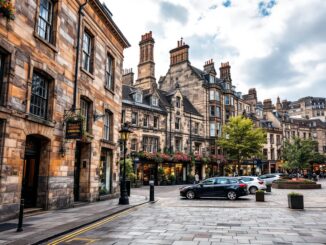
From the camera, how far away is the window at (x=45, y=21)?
11.6 m

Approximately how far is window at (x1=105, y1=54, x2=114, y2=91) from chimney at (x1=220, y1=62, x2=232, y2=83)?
1343 inches

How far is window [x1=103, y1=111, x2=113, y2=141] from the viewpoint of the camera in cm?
1792

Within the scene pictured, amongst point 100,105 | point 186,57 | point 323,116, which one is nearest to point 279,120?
point 186,57

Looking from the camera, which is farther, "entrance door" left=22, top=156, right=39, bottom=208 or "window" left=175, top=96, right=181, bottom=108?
"window" left=175, top=96, right=181, bottom=108

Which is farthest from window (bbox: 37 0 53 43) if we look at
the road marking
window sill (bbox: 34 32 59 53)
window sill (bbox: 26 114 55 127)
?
the road marking

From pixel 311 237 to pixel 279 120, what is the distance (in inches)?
2368

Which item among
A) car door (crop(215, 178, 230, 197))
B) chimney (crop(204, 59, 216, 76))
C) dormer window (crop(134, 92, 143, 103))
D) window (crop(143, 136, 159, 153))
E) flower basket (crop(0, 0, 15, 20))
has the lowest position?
car door (crop(215, 178, 230, 197))

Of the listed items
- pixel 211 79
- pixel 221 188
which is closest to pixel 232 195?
pixel 221 188

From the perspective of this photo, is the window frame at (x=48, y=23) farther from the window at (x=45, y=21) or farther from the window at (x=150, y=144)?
the window at (x=150, y=144)

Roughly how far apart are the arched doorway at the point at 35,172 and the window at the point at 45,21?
13.9 ft

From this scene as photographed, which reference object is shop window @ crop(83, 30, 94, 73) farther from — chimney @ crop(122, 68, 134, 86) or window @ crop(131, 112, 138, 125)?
chimney @ crop(122, 68, 134, 86)

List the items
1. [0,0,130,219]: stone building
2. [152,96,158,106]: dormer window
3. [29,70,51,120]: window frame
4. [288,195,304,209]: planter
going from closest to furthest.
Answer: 1. [0,0,130,219]: stone building
2. [29,70,51,120]: window frame
3. [288,195,304,209]: planter
4. [152,96,158,106]: dormer window

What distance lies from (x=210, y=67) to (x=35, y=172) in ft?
129

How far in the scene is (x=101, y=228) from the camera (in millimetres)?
8781
